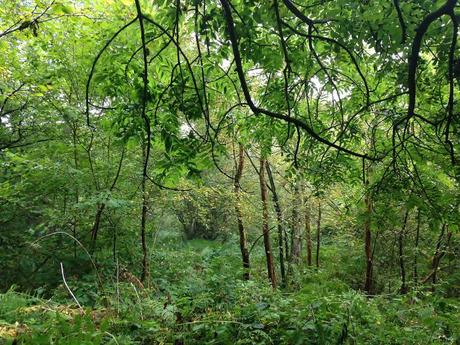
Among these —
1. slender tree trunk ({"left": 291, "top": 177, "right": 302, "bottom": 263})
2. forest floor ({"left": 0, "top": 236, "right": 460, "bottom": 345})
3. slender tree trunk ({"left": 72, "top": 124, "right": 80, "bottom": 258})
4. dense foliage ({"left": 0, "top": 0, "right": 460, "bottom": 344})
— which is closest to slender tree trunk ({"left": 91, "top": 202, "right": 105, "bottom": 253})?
dense foliage ({"left": 0, "top": 0, "right": 460, "bottom": 344})

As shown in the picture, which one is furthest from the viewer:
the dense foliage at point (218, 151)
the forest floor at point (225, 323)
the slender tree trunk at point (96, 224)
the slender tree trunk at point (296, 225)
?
→ the slender tree trunk at point (296, 225)

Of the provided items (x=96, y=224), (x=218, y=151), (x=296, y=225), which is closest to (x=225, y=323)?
(x=218, y=151)

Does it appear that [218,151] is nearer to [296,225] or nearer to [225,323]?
[225,323]

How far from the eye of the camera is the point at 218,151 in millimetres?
2354

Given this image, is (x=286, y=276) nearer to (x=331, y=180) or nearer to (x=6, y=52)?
(x=331, y=180)

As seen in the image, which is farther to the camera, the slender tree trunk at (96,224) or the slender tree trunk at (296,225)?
the slender tree trunk at (296,225)

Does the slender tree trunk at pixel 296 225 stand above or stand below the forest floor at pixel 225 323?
above

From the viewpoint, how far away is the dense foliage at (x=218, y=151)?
2.09 metres

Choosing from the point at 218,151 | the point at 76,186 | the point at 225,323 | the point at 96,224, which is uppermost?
the point at 76,186

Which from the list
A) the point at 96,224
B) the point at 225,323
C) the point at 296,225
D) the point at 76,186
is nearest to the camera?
the point at 225,323

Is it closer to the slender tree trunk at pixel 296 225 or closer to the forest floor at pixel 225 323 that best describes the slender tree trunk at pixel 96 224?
the forest floor at pixel 225 323

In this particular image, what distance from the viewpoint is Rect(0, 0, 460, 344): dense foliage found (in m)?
2.09

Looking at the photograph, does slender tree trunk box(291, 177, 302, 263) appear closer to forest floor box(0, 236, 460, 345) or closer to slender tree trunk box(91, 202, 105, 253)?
slender tree trunk box(91, 202, 105, 253)

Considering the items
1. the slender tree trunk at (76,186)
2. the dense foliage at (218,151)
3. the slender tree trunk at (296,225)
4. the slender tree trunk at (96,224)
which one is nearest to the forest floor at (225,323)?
the dense foliage at (218,151)
